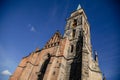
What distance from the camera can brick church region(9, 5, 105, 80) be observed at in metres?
13.8

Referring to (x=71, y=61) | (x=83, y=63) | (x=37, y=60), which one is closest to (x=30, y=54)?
(x=37, y=60)

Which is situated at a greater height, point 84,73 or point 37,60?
point 37,60

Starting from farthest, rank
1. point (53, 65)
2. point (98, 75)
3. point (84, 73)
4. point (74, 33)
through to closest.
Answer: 1. point (74, 33)
2. point (98, 75)
3. point (53, 65)
4. point (84, 73)

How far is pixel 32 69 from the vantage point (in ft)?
60.2

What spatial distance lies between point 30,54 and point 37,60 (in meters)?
2.92

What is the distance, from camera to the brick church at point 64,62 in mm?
13845

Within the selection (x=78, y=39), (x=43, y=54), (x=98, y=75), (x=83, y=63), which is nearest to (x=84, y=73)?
(x=83, y=63)

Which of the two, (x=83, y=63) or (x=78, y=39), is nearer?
(x=83, y=63)

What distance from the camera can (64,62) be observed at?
16031mm

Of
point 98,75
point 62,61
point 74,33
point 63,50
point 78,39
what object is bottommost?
point 98,75

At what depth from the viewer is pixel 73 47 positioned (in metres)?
18.3

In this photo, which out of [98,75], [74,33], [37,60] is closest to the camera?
[98,75]

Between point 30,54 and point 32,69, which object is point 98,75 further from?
point 30,54

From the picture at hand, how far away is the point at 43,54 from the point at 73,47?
5.93 m
